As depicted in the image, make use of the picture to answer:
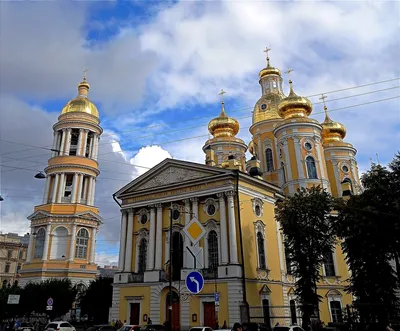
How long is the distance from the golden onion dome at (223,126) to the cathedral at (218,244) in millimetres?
9100

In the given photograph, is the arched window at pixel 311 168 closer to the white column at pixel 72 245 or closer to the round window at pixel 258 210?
the round window at pixel 258 210

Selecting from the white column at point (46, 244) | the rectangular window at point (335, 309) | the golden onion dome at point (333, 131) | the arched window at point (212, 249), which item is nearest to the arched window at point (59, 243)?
the white column at point (46, 244)

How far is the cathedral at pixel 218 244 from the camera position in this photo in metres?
25.4

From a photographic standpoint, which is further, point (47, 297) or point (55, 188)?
point (55, 188)

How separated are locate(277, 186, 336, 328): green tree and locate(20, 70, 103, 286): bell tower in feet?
81.0

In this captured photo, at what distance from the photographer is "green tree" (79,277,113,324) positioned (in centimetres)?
3441

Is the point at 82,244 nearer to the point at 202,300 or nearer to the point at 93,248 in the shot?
the point at 93,248

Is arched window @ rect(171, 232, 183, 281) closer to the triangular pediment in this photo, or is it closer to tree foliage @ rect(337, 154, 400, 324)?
the triangular pediment

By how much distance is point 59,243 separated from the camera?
40656mm

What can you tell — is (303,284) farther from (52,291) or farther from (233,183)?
(52,291)

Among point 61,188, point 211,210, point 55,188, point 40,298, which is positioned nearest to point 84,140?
point 61,188

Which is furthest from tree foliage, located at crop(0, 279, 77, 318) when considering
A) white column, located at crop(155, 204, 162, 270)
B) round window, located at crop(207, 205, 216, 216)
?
round window, located at crop(207, 205, 216, 216)

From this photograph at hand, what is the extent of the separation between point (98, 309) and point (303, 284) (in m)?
19.9

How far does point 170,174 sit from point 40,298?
1579cm
